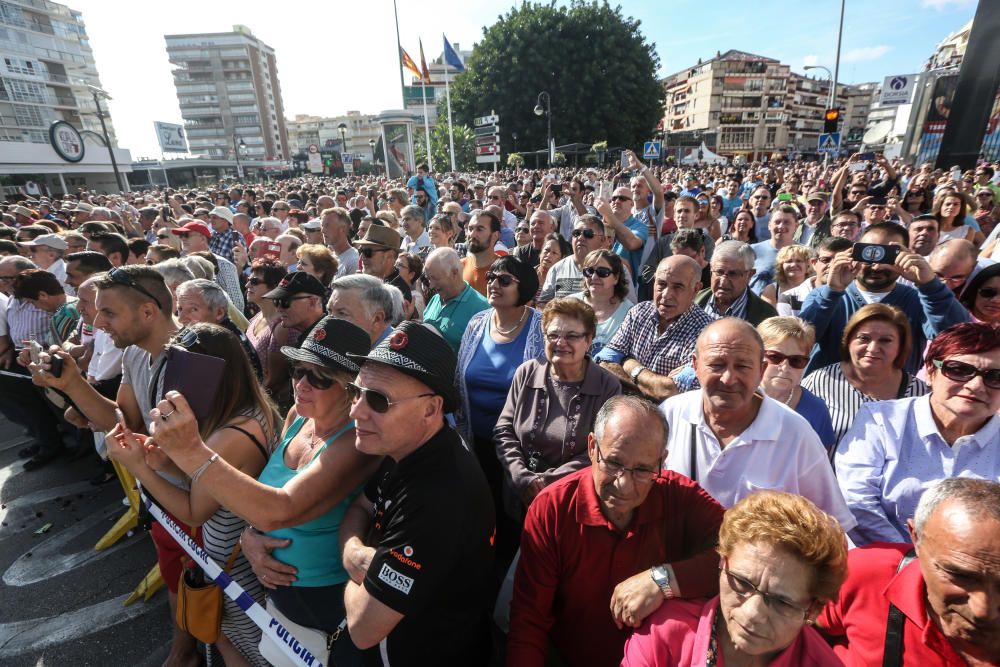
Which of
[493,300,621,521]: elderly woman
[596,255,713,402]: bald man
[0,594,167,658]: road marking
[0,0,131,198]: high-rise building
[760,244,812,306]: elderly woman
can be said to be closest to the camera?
[493,300,621,521]: elderly woman

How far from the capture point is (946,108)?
17.2 metres

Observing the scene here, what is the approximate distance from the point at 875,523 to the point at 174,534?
3.29 m

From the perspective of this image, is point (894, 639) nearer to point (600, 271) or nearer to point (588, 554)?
point (588, 554)

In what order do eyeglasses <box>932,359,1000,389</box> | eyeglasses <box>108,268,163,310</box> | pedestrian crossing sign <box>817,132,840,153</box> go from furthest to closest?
1. pedestrian crossing sign <box>817,132,840,153</box>
2. eyeglasses <box>108,268,163,310</box>
3. eyeglasses <box>932,359,1000,389</box>

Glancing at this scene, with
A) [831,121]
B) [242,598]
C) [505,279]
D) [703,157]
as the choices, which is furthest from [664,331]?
[703,157]

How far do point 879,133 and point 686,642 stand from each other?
1880 inches

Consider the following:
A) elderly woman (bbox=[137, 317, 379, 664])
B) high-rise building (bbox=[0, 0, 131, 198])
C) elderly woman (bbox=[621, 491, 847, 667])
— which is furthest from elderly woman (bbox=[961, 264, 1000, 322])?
high-rise building (bbox=[0, 0, 131, 198])

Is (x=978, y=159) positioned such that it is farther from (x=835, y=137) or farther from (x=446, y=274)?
(x=446, y=274)

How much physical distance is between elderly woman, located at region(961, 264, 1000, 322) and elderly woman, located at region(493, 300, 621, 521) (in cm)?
266

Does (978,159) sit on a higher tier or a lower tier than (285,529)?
higher

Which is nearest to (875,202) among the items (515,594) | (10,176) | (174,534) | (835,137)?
(515,594)

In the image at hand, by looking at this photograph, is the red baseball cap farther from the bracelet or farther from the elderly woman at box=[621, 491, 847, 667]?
the elderly woman at box=[621, 491, 847, 667]

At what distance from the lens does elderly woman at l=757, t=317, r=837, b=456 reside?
7.90ft

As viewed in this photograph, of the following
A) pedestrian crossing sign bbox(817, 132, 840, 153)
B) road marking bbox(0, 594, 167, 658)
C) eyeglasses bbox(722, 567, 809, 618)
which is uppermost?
pedestrian crossing sign bbox(817, 132, 840, 153)
